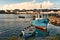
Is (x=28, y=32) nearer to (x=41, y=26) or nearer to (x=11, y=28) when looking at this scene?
(x=41, y=26)

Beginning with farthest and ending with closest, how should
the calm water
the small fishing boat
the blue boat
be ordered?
the calm water < the blue boat < the small fishing boat

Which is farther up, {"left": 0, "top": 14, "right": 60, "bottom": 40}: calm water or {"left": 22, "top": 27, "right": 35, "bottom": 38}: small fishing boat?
{"left": 22, "top": 27, "right": 35, "bottom": 38}: small fishing boat

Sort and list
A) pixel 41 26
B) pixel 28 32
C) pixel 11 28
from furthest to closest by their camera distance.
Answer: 1. pixel 11 28
2. pixel 41 26
3. pixel 28 32

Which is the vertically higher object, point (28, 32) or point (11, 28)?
point (28, 32)

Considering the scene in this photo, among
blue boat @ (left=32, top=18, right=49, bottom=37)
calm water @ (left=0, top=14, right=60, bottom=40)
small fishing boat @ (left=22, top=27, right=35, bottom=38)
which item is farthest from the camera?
calm water @ (left=0, top=14, right=60, bottom=40)

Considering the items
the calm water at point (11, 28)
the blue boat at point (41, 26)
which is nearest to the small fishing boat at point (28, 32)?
the blue boat at point (41, 26)

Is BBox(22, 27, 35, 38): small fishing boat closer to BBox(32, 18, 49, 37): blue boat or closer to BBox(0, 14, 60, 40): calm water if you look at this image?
BBox(32, 18, 49, 37): blue boat

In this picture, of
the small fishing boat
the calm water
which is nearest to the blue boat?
the small fishing boat

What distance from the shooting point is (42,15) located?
891 cm

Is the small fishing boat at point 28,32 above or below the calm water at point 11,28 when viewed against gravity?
above

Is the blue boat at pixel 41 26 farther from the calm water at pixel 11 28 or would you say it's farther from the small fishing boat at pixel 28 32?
the calm water at pixel 11 28

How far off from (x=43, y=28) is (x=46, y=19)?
47cm

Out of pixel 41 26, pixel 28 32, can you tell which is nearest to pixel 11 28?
pixel 41 26

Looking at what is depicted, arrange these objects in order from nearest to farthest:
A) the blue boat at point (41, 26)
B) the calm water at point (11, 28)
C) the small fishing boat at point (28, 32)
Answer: the small fishing boat at point (28, 32) < the blue boat at point (41, 26) < the calm water at point (11, 28)
